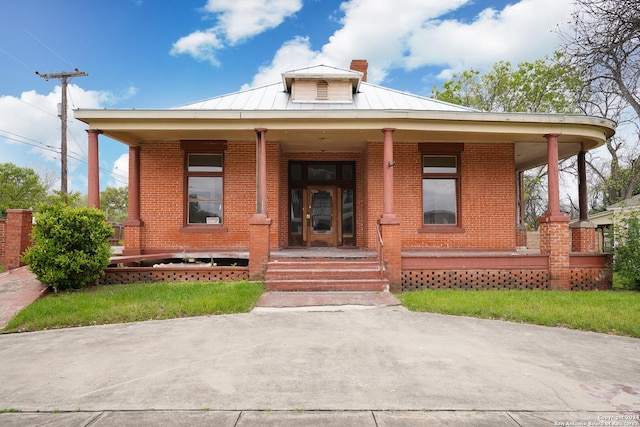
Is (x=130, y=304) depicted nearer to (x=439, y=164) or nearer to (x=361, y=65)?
(x=439, y=164)

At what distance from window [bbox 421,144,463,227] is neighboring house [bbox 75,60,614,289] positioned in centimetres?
3

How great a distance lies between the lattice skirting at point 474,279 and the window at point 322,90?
6.12 meters

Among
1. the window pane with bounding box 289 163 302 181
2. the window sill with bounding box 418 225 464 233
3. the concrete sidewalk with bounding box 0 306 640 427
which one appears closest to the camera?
the concrete sidewalk with bounding box 0 306 640 427

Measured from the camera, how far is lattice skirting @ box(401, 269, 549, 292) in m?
9.16

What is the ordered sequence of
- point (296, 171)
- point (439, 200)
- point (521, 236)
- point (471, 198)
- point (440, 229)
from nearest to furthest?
point (440, 229) → point (471, 198) → point (439, 200) → point (296, 171) → point (521, 236)

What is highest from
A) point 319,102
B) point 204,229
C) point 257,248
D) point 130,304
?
point 319,102

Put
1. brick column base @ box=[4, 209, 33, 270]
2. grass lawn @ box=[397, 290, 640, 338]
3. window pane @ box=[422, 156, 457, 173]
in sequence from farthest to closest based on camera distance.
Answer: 1. window pane @ box=[422, 156, 457, 173]
2. brick column base @ box=[4, 209, 33, 270]
3. grass lawn @ box=[397, 290, 640, 338]

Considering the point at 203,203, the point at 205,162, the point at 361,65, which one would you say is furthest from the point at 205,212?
the point at 361,65

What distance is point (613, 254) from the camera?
9484 mm

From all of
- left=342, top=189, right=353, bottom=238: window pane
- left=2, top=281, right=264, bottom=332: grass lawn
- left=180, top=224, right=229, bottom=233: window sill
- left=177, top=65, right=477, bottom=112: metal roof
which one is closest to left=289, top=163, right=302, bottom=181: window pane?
left=342, top=189, right=353, bottom=238: window pane

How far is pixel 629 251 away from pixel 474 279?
372 cm

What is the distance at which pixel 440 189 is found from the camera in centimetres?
1157

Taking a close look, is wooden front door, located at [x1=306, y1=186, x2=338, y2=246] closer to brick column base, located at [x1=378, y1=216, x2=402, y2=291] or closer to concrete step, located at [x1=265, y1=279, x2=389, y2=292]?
brick column base, located at [x1=378, y1=216, x2=402, y2=291]

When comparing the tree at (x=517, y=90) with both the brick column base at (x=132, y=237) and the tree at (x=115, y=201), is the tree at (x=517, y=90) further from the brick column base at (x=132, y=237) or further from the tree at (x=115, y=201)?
the tree at (x=115, y=201)
